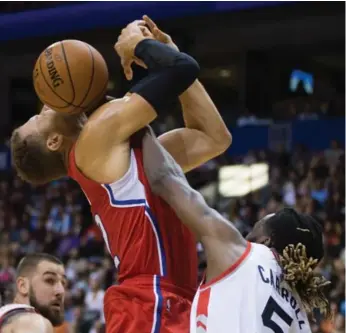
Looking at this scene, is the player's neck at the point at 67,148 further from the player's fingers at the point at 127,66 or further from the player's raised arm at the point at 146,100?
the player's fingers at the point at 127,66

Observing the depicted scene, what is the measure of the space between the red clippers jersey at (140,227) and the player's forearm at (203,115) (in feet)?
1.33

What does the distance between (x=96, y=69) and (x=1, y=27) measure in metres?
12.8

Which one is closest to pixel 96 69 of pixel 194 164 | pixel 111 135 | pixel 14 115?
pixel 111 135

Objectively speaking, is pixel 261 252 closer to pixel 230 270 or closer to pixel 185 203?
pixel 230 270

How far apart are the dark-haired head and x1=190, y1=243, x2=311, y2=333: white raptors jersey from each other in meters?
0.08

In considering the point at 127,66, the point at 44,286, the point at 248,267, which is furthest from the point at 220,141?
the point at 44,286

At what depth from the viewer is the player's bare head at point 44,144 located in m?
3.11

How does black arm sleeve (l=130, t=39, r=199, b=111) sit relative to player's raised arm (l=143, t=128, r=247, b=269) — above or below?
above

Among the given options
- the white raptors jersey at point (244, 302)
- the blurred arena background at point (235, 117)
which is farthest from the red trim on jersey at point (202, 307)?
the blurred arena background at point (235, 117)

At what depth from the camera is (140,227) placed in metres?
2.95

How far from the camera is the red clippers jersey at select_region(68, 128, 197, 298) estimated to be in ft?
9.66

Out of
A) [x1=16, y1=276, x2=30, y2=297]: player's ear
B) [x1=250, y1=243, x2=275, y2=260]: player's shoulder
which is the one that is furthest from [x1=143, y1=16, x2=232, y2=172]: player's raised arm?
[x1=16, y1=276, x2=30, y2=297]: player's ear

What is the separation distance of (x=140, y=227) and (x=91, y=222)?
37.1 ft

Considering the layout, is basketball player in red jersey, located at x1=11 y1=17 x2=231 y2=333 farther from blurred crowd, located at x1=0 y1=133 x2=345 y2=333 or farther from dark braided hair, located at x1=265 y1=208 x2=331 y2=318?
blurred crowd, located at x1=0 y1=133 x2=345 y2=333
